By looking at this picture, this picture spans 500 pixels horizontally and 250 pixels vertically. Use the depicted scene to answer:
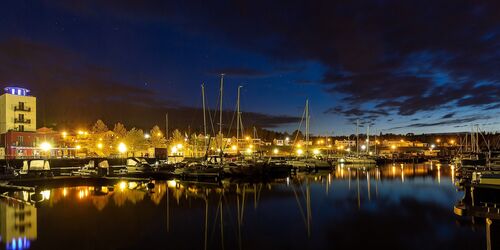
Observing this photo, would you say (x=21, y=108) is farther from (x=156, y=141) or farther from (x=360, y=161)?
(x=360, y=161)

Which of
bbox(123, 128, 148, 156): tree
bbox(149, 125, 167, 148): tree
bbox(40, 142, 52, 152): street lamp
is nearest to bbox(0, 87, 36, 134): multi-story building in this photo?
bbox(40, 142, 52, 152): street lamp

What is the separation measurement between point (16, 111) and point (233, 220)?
208 ft

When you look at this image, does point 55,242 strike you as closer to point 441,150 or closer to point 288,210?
point 288,210

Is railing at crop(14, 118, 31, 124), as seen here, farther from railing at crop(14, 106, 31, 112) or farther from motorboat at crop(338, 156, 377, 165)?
motorboat at crop(338, 156, 377, 165)

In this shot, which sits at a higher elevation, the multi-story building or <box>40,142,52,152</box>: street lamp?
the multi-story building

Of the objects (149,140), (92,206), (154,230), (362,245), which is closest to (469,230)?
(362,245)

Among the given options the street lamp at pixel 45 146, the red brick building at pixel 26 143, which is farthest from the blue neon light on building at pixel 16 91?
the street lamp at pixel 45 146

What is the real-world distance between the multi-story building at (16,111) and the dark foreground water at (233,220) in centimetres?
4160

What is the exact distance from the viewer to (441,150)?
17038 cm

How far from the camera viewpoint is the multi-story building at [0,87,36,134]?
69750mm

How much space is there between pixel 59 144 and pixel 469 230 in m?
74.3

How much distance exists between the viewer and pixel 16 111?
71.1 m

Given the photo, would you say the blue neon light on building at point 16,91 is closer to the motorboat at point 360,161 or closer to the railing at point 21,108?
the railing at point 21,108

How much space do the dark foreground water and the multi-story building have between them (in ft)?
136
